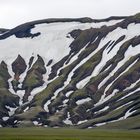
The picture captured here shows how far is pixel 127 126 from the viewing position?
621 ft

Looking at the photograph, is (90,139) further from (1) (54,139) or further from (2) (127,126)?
(2) (127,126)

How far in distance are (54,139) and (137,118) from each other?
92110 millimetres

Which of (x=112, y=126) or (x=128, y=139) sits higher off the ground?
(x=128, y=139)

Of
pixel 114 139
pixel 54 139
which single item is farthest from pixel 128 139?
pixel 54 139

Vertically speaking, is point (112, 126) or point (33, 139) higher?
point (33, 139)

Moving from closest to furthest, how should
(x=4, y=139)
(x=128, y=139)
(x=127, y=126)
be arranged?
(x=4, y=139) < (x=128, y=139) < (x=127, y=126)

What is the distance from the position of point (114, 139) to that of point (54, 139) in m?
13.4

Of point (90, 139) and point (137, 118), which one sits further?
point (137, 118)

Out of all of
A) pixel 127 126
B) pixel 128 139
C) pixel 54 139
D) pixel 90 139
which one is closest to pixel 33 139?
pixel 54 139

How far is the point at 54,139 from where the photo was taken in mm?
112688

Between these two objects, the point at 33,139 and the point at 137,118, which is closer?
the point at 33,139

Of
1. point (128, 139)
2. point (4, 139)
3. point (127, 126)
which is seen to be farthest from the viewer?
point (127, 126)

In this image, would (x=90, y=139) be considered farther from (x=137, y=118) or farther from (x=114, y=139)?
(x=137, y=118)

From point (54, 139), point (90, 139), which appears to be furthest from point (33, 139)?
point (90, 139)
